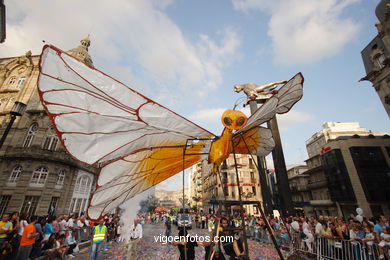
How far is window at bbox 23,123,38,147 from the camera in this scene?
A: 21281 mm

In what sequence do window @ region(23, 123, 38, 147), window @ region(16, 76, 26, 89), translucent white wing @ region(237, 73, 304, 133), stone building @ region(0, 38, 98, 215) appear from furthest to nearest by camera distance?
window @ region(16, 76, 26, 89), window @ region(23, 123, 38, 147), stone building @ region(0, 38, 98, 215), translucent white wing @ region(237, 73, 304, 133)

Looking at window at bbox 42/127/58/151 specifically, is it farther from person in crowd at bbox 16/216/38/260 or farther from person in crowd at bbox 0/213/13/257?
person in crowd at bbox 16/216/38/260

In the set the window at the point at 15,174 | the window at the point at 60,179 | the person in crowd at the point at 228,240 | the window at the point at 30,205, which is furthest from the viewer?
the window at the point at 60,179

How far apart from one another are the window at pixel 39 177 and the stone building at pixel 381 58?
125 feet

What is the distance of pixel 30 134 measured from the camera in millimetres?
21859

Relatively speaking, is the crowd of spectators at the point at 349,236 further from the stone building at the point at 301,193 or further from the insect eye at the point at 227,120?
the stone building at the point at 301,193

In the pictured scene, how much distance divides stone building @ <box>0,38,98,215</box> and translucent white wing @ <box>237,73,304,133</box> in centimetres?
2495

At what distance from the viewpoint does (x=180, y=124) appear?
3.10 m

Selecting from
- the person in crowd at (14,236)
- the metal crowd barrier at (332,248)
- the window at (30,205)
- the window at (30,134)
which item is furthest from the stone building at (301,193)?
the window at (30,134)

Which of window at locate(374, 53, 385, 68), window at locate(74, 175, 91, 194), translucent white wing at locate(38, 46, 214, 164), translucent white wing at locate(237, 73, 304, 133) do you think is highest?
window at locate(374, 53, 385, 68)

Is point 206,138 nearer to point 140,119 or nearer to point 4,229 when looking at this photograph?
point 140,119

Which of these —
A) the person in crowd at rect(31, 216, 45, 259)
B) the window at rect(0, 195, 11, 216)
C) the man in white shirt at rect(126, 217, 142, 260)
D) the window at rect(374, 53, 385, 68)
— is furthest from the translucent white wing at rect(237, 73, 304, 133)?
the window at rect(374, 53, 385, 68)

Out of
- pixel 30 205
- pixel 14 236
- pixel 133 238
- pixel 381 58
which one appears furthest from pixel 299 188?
pixel 30 205

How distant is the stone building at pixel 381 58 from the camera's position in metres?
18.2
